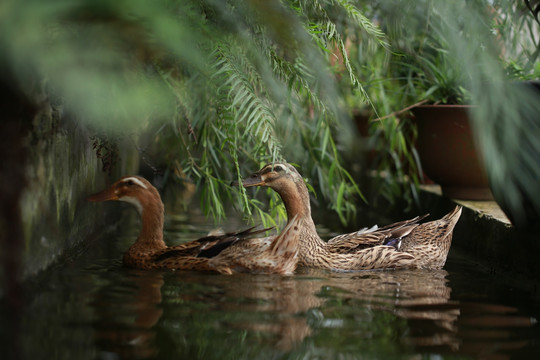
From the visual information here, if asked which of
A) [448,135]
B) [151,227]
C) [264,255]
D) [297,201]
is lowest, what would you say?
[264,255]

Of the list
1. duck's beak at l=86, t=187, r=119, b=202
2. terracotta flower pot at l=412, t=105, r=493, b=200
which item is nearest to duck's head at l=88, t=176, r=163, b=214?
duck's beak at l=86, t=187, r=119, b=202

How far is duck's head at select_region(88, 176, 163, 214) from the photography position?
3416mm

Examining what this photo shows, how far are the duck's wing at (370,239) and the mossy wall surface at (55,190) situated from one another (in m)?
1.33

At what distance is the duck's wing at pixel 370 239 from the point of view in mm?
3457

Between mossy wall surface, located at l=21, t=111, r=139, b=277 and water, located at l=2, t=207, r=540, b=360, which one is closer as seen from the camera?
water, located at l=2, t=207, r=540, b=360

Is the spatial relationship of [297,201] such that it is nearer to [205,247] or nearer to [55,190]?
[205,247]

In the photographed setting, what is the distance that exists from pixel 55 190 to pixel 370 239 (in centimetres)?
159

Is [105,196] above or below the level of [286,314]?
above

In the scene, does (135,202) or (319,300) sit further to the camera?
(135,202)

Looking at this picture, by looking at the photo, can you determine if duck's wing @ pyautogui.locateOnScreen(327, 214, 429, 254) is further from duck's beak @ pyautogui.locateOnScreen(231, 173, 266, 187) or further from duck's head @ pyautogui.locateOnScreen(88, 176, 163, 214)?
duck's head @ pyautogui.locateOnScreen(88, 176, 163, 214)

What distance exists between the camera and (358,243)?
346cm

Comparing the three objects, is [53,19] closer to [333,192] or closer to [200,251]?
[200,251]

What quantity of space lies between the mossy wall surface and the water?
129mm

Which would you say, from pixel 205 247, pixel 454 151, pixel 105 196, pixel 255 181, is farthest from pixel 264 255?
pixel 454 151
